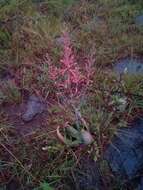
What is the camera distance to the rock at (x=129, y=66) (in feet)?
12.9

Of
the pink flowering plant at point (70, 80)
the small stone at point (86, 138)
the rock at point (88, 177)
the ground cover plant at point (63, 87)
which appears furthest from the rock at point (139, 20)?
the rock at point (88, 177)

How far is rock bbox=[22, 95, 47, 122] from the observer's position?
3.70 meters

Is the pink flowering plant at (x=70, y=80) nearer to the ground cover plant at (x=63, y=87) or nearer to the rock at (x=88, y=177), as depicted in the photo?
the ground cover plant at (x=63, y=87)

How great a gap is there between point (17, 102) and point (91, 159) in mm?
1147

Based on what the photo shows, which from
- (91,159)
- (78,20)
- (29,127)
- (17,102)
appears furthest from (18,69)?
(91,159)

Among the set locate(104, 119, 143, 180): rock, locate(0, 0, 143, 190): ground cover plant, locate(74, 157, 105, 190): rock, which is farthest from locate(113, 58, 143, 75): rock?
locate(74, 157, 105, 190): rock

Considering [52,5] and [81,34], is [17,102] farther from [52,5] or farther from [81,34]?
[52,5]

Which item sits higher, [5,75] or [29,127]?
[5,75]

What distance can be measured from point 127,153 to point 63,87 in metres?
0.99

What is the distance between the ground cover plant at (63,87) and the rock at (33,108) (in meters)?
0.02

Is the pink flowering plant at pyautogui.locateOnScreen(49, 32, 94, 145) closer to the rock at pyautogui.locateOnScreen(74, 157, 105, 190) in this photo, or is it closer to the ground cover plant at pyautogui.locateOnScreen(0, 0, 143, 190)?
the ground cover plant at pyautogui.locateOnScreen(0, 0, 143, 190)

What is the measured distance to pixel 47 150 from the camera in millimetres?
3268

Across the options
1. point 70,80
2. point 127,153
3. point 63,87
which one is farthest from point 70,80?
point 127,153

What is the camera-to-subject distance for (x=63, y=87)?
146 inches
